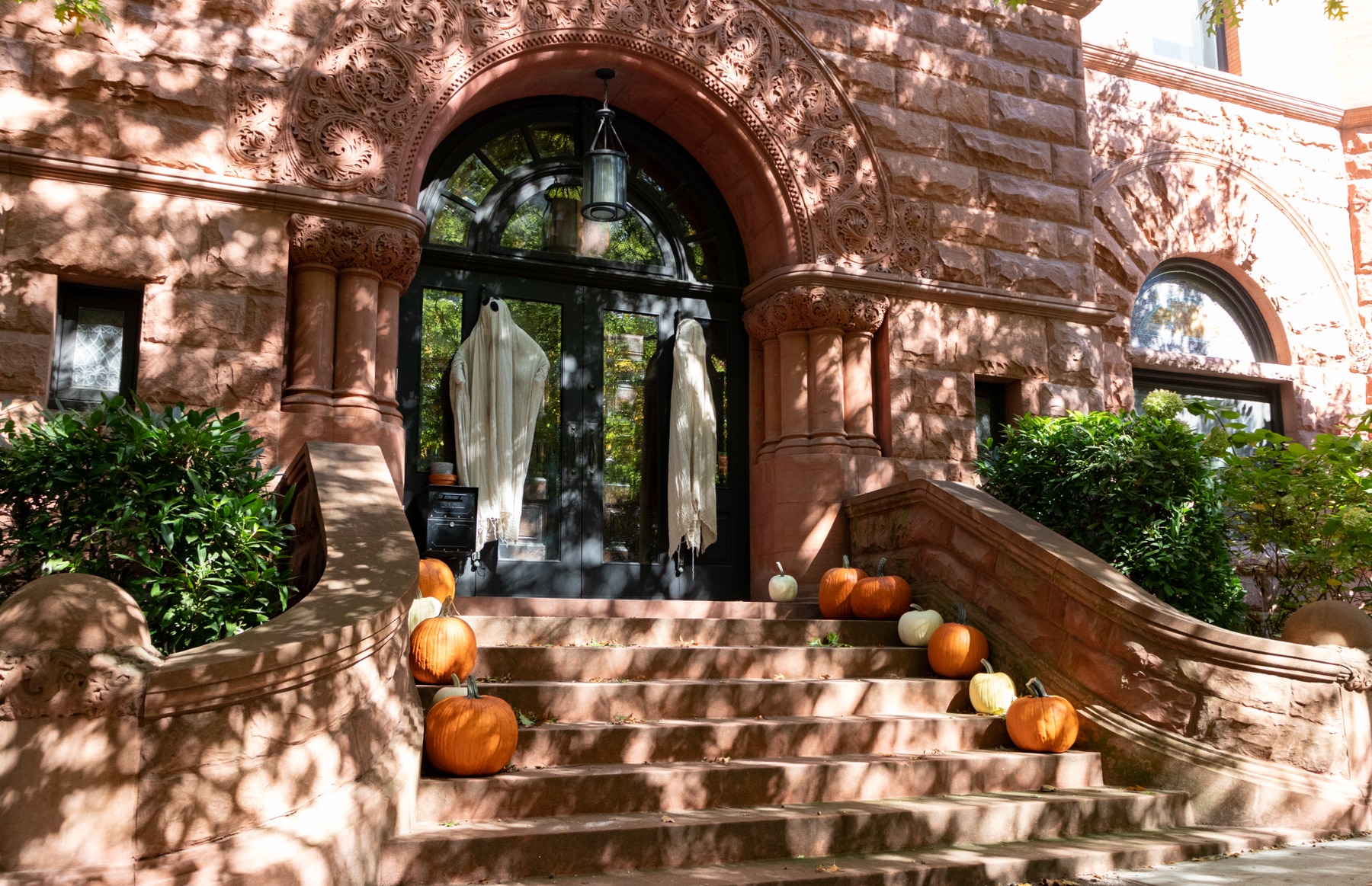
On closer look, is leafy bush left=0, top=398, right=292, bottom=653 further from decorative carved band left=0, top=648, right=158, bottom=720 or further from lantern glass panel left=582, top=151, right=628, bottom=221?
lantern glass panel left=582, top=151, right=628, bottom=221

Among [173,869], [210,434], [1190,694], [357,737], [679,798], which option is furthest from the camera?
[1190,694]

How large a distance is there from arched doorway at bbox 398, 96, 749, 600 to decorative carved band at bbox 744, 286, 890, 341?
0.48m

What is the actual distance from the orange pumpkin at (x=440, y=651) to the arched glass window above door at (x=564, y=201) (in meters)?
3.96

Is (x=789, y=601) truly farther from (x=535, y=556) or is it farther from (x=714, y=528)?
(x=535, y=556)

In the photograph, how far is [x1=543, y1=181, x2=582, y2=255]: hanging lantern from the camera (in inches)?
364

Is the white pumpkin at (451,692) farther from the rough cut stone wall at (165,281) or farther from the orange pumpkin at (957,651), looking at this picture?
the orange pumpkin at (957,651)

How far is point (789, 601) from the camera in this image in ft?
27.8

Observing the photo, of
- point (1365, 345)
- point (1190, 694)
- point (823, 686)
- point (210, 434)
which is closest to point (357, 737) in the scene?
point (210, 434)

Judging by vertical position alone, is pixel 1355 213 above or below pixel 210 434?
above

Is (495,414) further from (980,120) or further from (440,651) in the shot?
(980,120)

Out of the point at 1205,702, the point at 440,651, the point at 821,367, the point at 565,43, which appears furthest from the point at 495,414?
the point at 1205,702

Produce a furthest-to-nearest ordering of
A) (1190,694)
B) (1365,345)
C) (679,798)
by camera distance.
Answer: (1365,345) → (1190,694) → (679,798)

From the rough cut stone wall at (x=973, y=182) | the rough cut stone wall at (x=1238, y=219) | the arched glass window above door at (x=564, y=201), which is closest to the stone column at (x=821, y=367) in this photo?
the rough cut stone wall at (x=973, y=182)

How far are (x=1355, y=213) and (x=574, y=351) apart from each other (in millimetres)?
10007
